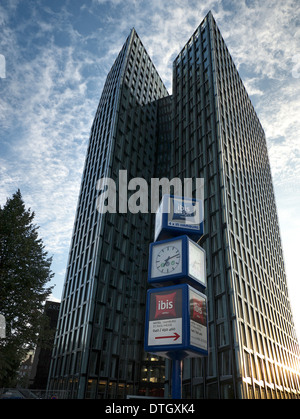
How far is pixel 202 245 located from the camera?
42938 mm

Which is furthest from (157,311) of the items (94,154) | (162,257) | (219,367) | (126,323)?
(94,154)

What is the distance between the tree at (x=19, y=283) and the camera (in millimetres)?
22891

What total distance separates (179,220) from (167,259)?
7.74 ft

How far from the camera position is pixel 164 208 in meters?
16.5

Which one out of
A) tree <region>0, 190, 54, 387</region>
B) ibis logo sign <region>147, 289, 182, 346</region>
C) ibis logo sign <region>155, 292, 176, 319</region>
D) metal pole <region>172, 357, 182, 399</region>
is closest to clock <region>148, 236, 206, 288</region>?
ibis logo sign <region>147, 289, 182, 346</region>

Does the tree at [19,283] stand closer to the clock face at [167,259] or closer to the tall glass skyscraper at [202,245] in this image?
the clock face at [167,259]

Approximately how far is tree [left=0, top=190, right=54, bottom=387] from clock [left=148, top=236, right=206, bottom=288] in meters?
12.9

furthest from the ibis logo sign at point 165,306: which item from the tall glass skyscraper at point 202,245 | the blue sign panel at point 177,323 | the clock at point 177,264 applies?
the tall glass skyscraper at point 202,245

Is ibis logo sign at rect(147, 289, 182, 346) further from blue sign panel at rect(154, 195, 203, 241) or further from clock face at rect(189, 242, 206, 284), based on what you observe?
blue sign panel at rect(154, 195, 203, 241)

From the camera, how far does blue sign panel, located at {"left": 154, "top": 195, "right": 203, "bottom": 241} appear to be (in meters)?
16.1

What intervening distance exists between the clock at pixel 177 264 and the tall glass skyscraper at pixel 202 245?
22.3 metres

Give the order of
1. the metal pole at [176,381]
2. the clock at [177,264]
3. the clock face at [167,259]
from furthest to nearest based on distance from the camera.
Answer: the clock face at [167,259] → the clock at [177,264] → the metal pole at [176,381]

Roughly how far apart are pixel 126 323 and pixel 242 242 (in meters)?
22.3
